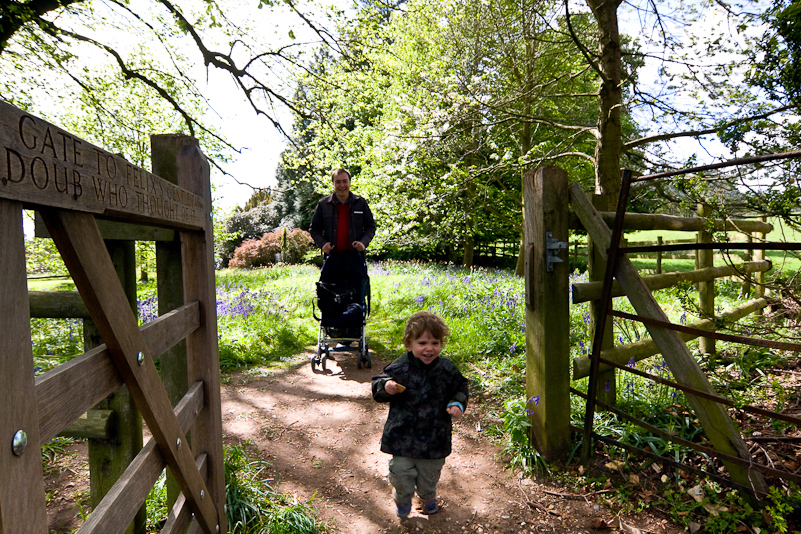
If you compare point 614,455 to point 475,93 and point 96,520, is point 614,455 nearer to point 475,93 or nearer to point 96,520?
point 96,520

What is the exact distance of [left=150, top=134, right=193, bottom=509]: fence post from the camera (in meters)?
2.44

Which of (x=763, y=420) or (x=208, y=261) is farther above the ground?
(x=208, y=261)

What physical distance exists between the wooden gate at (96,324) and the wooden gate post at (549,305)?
7.49 feet

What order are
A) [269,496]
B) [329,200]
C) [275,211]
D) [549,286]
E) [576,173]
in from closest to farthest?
[269,496], [549,286], [329,200], [576,173], [275,211]

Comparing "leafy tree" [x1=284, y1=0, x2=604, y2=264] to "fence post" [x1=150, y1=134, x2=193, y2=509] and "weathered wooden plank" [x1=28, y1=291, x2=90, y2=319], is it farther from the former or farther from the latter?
"weathered wooden plank" [x1=28, y1=291, x2=90, y2=319]

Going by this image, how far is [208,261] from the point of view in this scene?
97.6 inches

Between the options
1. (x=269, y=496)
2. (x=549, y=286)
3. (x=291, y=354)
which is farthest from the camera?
(x=291, y=354)

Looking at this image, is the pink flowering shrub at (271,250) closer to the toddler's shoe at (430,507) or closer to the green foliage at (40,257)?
the green foliage at (40,257)

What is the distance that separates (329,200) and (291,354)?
2.49m

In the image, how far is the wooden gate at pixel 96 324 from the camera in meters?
0.80

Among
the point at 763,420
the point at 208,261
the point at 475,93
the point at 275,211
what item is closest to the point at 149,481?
the point at 208,261

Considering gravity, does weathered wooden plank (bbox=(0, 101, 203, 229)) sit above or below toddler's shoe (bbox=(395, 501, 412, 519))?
above

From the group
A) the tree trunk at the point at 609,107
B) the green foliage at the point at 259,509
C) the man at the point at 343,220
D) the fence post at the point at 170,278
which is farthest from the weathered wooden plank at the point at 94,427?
the tree trunk at the point at 609,107

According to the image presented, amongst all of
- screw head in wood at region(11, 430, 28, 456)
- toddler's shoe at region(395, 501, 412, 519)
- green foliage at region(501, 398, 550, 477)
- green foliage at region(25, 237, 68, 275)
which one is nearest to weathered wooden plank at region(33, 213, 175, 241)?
screw head in wood at region(11, 430, 28, 456)
